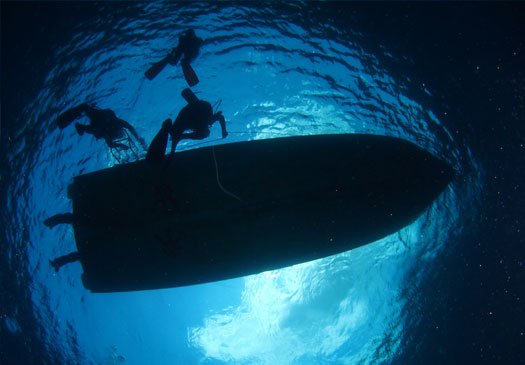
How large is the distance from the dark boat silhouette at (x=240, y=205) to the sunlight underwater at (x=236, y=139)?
2.39 metres

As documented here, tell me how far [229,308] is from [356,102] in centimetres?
1008

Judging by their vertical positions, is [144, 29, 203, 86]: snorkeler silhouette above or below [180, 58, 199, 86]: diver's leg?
above

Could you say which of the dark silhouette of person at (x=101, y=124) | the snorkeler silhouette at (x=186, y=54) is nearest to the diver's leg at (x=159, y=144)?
the dark silhouette of person at (x=101, y=124)

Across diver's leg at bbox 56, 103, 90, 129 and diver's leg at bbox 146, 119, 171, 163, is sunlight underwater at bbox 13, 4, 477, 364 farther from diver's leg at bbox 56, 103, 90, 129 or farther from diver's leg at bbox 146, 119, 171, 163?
diver's leg at bbox 146, 119, 171, 163

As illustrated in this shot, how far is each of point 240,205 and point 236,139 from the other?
11.1ft

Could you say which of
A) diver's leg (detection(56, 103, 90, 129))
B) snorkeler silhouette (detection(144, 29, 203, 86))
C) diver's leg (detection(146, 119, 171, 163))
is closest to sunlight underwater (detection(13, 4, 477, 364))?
snorkeler silhouette (detection(144, 29, 203, 86))

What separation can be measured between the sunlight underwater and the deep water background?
0.13ft

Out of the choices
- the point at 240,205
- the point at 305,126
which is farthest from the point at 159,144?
the point at 305,126

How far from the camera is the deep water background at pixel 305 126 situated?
6.53 m

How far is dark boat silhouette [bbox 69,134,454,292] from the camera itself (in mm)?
5219

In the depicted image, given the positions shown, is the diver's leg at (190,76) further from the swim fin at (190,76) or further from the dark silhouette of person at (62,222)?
the dark silhouette of person at (62,222)

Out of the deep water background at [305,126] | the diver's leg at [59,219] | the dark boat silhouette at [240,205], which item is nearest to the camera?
the diver's leg at [59,219]

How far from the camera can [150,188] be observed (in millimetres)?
5262

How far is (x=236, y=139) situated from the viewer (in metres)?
8.17
